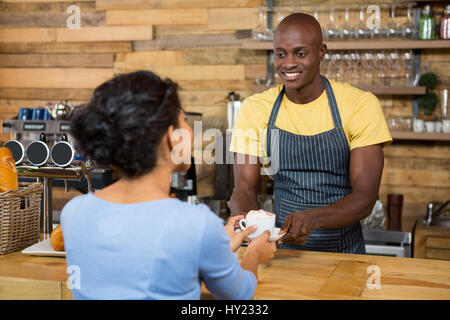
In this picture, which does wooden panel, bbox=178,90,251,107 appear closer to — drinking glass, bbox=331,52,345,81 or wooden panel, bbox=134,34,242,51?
wooden panel, bbox=134,34,242,51

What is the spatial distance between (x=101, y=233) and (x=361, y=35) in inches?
116

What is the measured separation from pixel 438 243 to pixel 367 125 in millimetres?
1505

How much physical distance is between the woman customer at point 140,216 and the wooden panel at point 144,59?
120 inches

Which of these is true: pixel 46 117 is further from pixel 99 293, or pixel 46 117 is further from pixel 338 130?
pixel 99 293

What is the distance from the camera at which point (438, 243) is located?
3207 millimetres

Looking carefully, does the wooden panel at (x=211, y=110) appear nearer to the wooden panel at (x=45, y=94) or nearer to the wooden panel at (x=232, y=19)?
the wooden panel at (x=232, y=19)

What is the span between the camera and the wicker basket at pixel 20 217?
171 centimetres

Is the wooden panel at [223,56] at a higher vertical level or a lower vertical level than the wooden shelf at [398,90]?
higher

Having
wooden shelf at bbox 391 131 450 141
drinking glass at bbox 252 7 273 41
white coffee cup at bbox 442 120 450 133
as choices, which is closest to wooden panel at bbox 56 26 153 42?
drinking glass at bbox 252 7 273 41

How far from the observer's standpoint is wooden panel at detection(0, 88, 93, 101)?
14.2 ft

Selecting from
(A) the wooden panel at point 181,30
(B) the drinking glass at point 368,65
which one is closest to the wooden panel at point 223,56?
(A) the wooden panel at point 181,30

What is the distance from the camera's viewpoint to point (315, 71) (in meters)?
2.10
